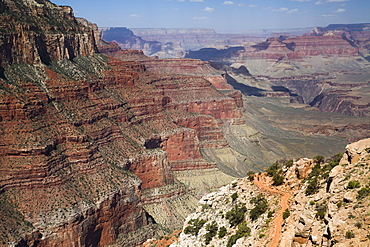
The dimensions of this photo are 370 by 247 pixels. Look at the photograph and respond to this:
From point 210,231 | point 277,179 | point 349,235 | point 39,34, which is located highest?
point 39,34

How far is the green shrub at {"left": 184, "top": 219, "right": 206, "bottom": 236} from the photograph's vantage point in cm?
4728

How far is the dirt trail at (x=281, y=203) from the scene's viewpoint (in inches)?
1328

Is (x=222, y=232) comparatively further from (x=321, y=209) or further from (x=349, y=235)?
(x=349, y=235)

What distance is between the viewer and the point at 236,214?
1705 inches

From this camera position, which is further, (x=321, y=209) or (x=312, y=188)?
(x=312, y=188)

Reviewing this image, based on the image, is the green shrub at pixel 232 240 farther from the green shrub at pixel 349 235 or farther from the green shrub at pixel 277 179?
the green shrub at pixel 349 235

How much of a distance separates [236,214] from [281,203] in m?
5.02

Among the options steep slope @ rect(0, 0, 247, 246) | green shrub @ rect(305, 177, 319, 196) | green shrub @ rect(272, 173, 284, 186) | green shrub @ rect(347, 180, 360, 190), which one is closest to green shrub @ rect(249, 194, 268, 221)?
green shrub @ rect(272, 173, 284, 186)

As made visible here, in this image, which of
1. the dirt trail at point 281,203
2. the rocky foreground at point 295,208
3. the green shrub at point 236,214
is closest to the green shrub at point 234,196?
the rocky foreground at point 295,208

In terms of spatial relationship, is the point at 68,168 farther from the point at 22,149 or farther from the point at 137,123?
the point at 137,123

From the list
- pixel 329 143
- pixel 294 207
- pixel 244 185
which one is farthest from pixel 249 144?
pixel 294 207

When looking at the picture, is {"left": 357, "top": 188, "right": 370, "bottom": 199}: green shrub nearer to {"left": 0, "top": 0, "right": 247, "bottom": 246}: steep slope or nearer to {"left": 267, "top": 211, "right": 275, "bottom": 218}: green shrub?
{"left": 267, "top": 211, "right": 275, "bottom": 218}: green shrub

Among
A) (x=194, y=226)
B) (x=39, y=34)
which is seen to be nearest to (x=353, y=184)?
(x=194, y=226)

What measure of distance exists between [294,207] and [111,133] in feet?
208
